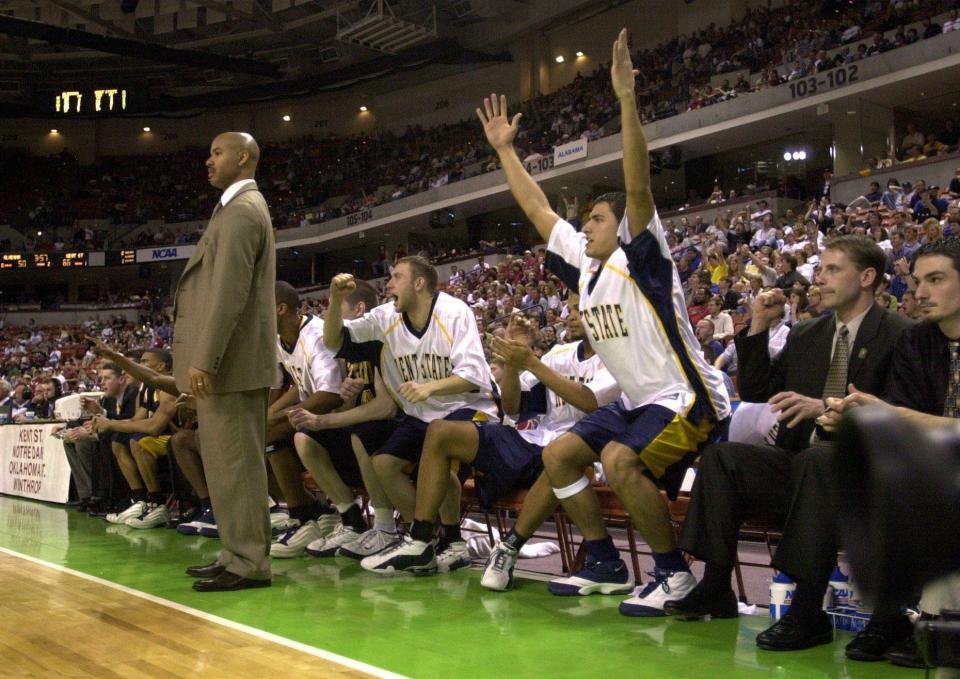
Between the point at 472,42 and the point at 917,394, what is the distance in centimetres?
3196

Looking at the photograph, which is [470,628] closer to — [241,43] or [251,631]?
[251,631]

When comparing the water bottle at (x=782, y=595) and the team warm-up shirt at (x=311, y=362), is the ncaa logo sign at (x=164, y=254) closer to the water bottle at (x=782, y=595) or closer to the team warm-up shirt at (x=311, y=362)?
the team warm-up shirt at (x=311, y=362)

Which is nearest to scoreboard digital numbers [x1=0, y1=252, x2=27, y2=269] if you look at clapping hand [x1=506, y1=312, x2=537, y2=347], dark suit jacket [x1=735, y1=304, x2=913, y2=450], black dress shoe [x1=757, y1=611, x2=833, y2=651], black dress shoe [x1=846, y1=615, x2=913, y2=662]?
clapping hand [x1=506, y1=312, x2=537, y2=347]

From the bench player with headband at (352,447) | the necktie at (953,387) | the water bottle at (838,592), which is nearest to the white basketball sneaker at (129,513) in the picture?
the bench player with headband at (352,447)

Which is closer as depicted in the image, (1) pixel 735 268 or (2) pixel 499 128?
(2) pixel 499 128

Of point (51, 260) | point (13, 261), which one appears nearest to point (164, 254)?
point (51, 260)

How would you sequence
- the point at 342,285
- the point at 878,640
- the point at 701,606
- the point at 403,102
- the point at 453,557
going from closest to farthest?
the point at 878,640
the point at 701,606
the point at 342,285
the point at 453,557
the point at 403,102

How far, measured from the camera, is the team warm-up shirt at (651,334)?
417 centimetres

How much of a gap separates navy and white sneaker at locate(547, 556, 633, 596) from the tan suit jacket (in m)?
1.78

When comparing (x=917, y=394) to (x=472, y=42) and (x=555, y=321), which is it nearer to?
(x=555, y=321)

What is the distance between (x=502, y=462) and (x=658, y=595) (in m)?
1.32

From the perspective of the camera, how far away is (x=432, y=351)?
5438mm

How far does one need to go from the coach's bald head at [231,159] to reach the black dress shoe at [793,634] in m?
3.41

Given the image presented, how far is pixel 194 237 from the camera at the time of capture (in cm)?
3803
